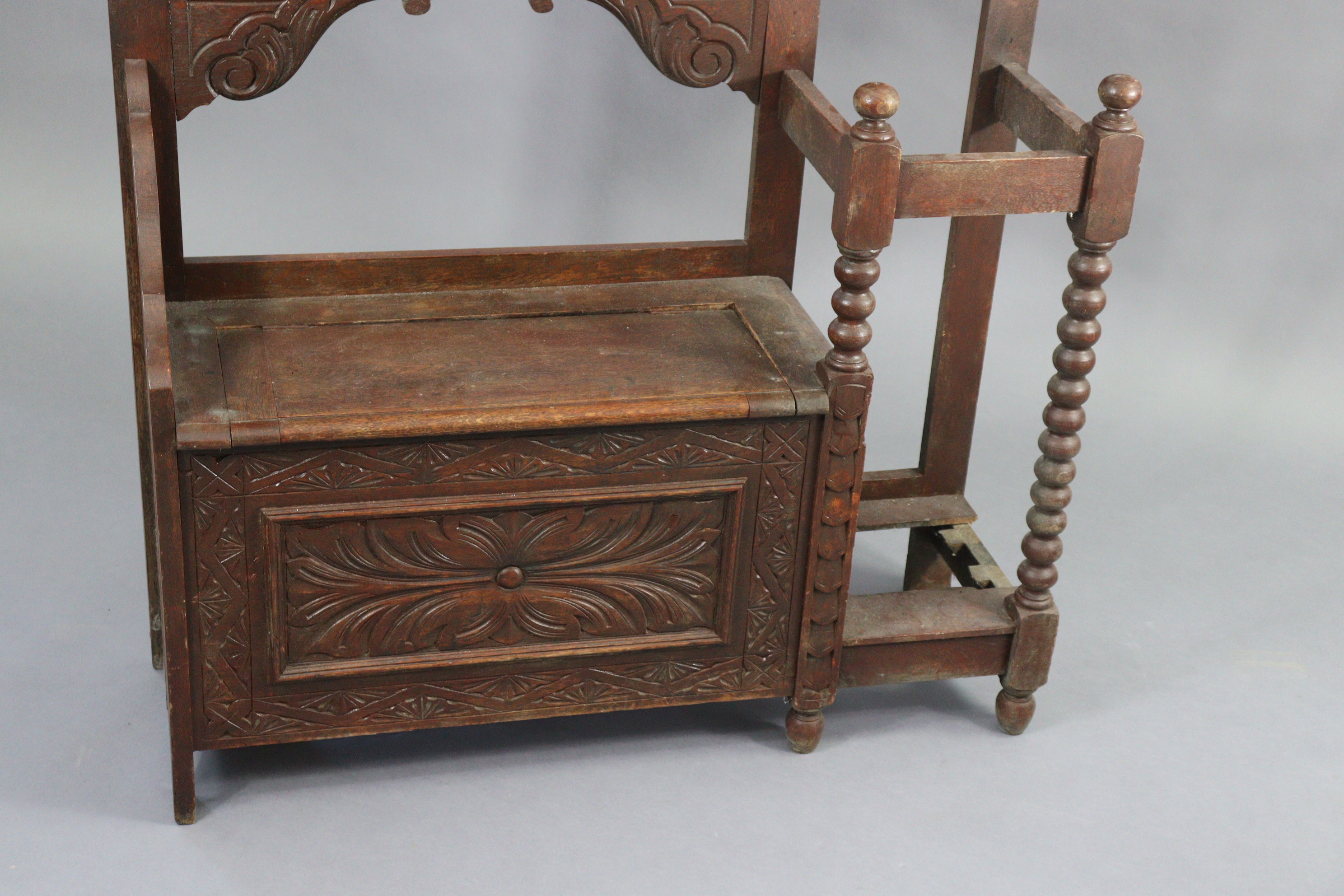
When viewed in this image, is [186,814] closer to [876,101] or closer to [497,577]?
[497,577]

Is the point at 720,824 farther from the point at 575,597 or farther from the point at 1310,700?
the point at 1310,700

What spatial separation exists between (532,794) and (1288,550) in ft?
5.37

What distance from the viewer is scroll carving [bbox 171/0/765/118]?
2613 mm

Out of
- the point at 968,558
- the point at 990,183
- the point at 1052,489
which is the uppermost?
the point at 990,183

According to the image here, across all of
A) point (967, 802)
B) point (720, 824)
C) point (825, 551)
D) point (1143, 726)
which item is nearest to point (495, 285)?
point (825, 551)

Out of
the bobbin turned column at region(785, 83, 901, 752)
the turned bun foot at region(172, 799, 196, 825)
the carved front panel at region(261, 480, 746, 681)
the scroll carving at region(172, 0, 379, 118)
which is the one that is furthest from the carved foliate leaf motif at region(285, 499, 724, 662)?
the scroll carving at region(172, 0, 379, 118)

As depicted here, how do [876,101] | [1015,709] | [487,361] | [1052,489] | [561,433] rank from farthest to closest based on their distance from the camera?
[1015,709]
[1052,489]
[487,361]
[561,433]
[876,101]

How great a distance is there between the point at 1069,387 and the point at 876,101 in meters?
0.56

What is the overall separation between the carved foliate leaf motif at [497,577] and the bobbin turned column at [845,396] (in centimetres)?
17

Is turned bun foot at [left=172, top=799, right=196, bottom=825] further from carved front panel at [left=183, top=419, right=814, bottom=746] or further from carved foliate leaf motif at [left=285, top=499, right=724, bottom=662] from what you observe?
carved foliate leaf motif at [left=285, top=499, right=724, bottom=662]

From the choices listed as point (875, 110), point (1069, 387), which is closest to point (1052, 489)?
point (1069, 387)

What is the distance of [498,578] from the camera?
8.50 ft

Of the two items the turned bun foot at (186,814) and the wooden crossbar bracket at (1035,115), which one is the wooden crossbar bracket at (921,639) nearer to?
the wooden crossbar bracket at (1035,115)

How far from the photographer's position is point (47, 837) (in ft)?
8.30
